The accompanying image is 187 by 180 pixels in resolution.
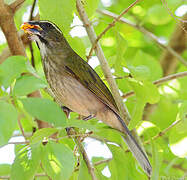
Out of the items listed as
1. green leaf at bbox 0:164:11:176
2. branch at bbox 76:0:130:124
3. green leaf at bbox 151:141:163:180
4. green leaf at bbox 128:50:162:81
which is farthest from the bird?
green leaf at bbox 128:50:162:81

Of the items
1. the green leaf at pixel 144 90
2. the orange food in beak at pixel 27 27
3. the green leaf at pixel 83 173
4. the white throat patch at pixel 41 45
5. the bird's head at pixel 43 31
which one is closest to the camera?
the green leaf at pixel 83 173

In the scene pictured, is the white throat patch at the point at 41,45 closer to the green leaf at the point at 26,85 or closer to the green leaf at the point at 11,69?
the green leaf at the point at 11,69

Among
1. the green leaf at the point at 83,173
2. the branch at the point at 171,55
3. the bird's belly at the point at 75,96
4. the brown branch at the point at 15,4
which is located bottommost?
the green leaf at the point at 83,173

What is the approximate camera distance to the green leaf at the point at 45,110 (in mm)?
2098

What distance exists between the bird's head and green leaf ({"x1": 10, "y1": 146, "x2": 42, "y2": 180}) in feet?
4.70

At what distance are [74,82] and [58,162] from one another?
4.83 feet

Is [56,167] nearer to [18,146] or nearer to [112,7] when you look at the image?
[18,146]

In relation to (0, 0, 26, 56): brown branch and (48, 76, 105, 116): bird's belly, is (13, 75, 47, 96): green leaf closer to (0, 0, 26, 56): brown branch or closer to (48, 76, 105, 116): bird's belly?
(48, 76, 105, 116): bird's belly

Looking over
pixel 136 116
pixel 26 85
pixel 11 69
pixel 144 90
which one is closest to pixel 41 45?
pixel 144 90

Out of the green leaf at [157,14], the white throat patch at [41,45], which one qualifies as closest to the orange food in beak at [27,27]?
the white throat patch at [41,45]

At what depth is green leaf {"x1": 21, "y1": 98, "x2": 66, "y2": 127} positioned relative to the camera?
2.10 meters

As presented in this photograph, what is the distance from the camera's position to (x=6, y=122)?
210cm

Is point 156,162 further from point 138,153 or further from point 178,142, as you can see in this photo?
point 138,153

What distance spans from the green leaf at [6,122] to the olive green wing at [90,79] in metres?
1.57
